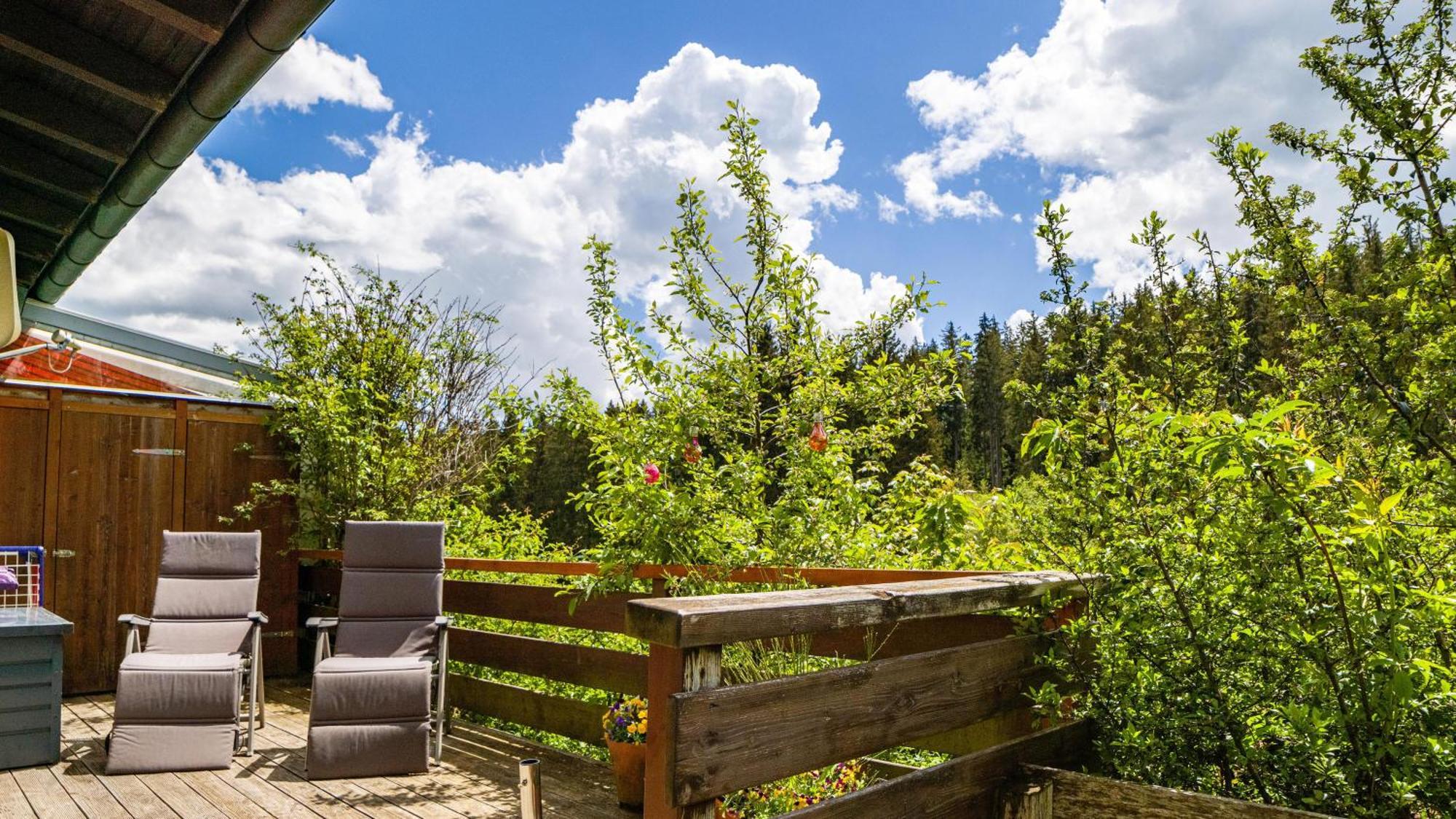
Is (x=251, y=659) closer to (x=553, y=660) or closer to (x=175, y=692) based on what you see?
(x=175, y=692)

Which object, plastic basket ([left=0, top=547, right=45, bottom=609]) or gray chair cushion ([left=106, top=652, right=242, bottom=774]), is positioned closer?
gray chair cushion ([left=106, top=652, right=242, bottom=774])

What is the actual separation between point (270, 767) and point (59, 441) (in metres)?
3.22

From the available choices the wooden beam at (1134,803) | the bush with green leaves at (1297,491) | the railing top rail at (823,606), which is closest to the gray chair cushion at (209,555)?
the railing top rail at (823,606)

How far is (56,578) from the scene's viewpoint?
5.98 m

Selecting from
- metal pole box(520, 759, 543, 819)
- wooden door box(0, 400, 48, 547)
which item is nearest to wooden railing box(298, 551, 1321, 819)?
metal pole box(520, 759, 543, 819)

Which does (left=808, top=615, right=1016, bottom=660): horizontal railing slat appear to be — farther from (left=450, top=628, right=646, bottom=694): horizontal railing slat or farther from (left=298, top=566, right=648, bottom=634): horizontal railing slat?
(left=450, top=628, right=646, bottom=694): horizontal railing slat

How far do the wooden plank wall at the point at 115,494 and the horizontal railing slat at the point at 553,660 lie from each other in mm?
2387

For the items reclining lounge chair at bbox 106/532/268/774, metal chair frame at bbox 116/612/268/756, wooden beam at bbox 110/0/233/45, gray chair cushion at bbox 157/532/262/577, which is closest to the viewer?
wooden beam at bbox 110/0/233/45

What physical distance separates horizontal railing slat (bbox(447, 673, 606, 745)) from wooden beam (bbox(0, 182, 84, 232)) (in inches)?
144

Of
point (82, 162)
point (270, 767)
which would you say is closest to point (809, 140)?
point (82, 162)

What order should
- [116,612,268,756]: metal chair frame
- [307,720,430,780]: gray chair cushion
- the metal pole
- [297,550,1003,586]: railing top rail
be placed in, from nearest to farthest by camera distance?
1. the metal pole
2. [297,550,1003,586]: railing top rail
3. [307,720,430,780]: gray chair cushion
4. [116,612,268,756]: metal chair frame

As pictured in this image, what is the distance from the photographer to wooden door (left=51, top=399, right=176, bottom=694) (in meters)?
6.04

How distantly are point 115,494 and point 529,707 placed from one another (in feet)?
11.6

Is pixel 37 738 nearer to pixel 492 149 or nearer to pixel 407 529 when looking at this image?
pixel 407 529
